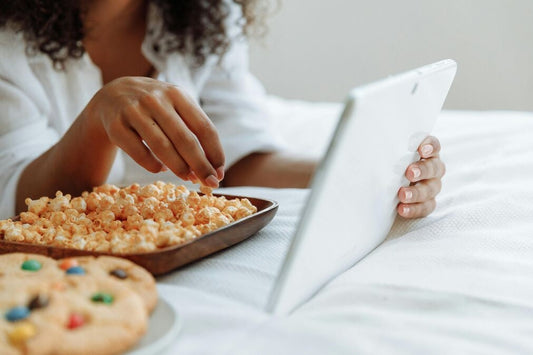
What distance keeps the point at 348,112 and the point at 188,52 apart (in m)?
1.02

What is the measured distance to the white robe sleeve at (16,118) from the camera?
117cm

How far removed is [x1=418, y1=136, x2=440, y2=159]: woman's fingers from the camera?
0.80 meters

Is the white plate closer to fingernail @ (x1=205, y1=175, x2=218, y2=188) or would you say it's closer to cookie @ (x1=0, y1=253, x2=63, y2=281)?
cookie @ (x1=0, y1=253, x2=63, y2=281)

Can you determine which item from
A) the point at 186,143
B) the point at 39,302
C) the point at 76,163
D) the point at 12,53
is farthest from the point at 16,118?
the point at 39,302

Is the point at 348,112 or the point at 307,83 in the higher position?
the point at 307,83

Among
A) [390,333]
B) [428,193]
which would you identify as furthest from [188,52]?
[390,333]

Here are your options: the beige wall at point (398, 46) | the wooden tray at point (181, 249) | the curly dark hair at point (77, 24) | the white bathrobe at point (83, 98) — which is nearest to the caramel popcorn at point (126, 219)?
the wooden tray at point (181, 249)

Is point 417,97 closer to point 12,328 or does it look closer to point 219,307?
point 219,307

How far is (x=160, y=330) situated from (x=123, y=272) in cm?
8

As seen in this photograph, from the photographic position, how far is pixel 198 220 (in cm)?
73

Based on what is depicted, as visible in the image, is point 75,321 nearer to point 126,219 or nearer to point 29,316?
point 29,316

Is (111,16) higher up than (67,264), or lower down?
higher up

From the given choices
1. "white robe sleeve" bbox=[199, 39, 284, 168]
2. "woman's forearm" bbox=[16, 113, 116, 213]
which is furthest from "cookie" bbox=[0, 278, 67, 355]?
"white robe sleeve" bbox=[199, 39, 284, 168]

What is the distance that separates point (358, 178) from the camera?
0.60 metres
